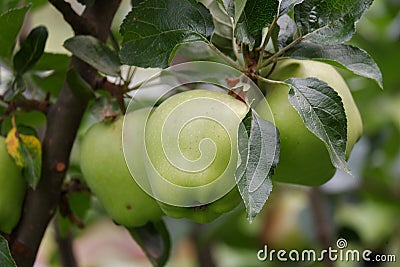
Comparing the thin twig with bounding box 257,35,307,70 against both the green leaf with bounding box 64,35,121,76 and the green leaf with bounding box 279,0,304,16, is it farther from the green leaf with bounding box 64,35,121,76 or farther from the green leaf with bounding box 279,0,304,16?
the green leaf with bounding box 64,35,121,76

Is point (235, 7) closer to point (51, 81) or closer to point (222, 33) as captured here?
point (222, 33)

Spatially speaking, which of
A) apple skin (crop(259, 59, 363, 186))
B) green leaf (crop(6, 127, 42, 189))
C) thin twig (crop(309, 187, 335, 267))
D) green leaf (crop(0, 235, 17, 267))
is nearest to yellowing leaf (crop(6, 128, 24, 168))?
green leaf (crop(6, 127, 42, 189))

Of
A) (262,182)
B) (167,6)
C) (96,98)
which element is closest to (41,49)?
(96,98)

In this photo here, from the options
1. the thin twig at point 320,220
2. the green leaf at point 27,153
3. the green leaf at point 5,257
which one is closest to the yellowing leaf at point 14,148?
the green leaf at point 27,153

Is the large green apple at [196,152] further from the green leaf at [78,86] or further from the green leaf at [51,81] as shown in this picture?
the green leaf at [51,81]

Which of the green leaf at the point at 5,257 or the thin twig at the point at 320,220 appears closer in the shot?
the green leaf at the point at 5,257
